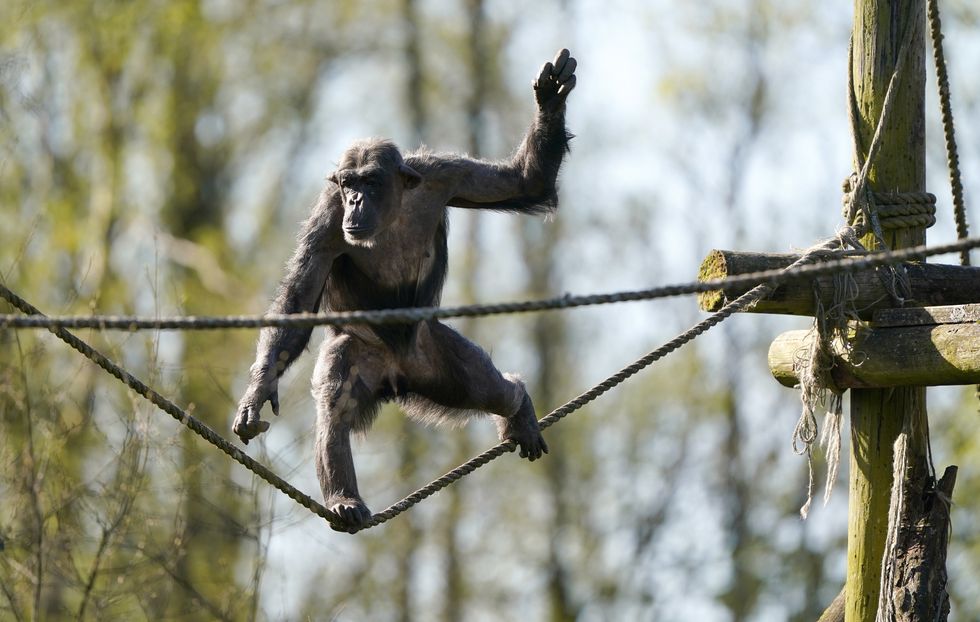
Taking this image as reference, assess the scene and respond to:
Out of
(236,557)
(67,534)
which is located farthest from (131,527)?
(236,557)

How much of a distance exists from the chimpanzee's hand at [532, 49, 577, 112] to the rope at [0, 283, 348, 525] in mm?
2545

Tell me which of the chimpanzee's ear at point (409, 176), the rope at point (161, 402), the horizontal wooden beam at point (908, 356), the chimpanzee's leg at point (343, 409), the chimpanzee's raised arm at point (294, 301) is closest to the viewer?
the rope at point (161, 402)

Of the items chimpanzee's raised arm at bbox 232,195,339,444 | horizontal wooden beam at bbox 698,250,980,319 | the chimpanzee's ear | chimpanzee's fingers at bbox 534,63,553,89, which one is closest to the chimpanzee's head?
the chimpanzee's ear

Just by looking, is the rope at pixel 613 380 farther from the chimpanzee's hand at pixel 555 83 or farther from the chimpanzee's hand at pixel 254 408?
the chimpanzee's hand at pixel 555 83

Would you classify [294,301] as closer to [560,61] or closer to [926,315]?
[560,61]

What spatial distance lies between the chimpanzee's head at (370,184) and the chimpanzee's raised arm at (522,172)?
0.18 m

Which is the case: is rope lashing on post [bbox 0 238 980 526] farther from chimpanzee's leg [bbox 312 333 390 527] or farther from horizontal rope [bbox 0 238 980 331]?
chimpanzee's leg [bbox 312 333 390 527]

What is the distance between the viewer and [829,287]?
611 cm

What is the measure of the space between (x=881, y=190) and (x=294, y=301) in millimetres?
3002

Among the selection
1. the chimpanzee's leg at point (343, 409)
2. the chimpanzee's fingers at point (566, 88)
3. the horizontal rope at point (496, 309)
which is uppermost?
the chimpanzee's fingers at point (566, 88)

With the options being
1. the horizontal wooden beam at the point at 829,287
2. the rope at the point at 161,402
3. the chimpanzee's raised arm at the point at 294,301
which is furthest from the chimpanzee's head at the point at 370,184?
the horizontal wooden beam at the point at 829,287

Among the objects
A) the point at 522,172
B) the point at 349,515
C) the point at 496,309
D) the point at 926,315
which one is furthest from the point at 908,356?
the point at 349,515

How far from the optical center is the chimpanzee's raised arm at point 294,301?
6.45 metres

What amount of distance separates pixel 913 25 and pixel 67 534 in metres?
6.55
